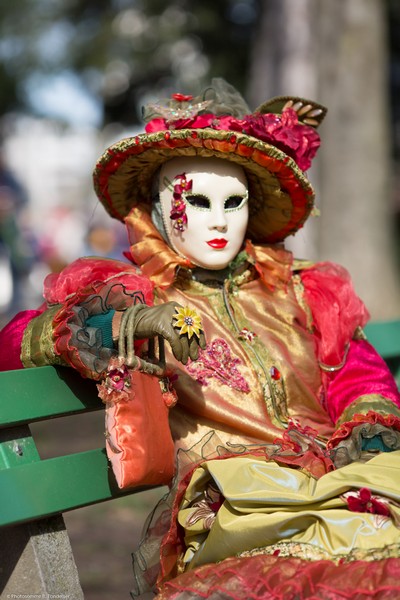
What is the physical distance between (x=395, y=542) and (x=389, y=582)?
0.16 m

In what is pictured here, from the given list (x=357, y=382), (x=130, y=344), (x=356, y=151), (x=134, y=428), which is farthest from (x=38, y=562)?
(x=356, y=151)

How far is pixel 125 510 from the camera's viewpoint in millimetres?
5625

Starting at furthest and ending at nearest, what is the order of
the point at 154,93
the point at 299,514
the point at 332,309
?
the point at 154,93 < the point at 332,309 < the point at 299,514

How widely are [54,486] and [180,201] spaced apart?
0.98 m

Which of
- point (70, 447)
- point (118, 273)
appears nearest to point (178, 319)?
point (118, 273)

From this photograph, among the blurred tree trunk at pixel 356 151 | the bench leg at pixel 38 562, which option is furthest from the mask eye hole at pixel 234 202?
the blurred tree trunk at pixel 356 151

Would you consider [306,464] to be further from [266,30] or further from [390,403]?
[266,30]

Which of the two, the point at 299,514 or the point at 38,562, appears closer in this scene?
the point at 299,514

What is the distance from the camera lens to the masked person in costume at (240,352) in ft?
8.82

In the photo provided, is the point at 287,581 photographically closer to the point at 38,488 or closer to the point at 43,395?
the point at 38,488

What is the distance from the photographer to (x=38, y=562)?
2.89 meters

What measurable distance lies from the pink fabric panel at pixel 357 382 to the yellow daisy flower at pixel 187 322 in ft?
2.48

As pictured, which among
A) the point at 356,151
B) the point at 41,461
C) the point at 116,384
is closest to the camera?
the point at 116,384

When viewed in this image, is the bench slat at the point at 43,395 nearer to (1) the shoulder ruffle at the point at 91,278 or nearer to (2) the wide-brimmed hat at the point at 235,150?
(1) the shoulder ruffle at the point at 91,278
